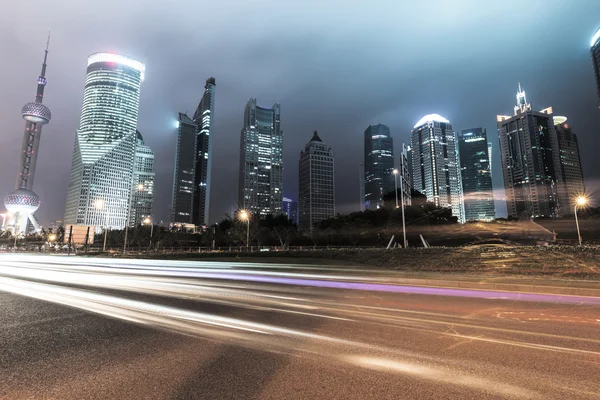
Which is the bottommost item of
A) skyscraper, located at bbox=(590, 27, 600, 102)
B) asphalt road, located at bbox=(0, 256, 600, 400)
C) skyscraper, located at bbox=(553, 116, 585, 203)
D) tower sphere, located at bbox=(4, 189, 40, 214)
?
asphalt road, located at bbox=(0, 256, 600, 400)

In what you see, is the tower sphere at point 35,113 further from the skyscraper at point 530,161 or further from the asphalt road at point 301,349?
the skyscraper at point 530,161

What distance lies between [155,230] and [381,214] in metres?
59.2

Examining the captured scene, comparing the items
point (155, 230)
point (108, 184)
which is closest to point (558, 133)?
point (155, 230)

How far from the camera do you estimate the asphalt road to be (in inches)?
153

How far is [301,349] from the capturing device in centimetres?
537

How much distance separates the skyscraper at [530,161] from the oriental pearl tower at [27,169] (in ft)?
823

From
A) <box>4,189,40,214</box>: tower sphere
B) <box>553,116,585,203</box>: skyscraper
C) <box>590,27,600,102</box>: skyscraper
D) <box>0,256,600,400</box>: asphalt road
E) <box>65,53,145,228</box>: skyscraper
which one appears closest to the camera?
<box>0,256,600,400</box>: asphalt road

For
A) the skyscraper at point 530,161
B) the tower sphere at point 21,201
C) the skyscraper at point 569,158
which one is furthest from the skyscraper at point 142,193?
the skyscraper at point 569,158

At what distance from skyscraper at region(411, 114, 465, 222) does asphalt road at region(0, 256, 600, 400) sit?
17420 cm

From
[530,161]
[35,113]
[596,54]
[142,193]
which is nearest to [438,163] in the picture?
[530,161]

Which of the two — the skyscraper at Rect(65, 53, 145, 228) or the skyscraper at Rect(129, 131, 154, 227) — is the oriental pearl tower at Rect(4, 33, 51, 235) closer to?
the skyscraper at Rect(65, 53, 145, 228)

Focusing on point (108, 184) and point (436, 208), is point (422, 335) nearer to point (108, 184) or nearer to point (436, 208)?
point (436, 208)

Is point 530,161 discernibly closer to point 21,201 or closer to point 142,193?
point 142,193

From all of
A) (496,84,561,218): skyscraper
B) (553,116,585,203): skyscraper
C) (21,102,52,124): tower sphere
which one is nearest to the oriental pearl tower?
(21,102,52,124): tower sphere
